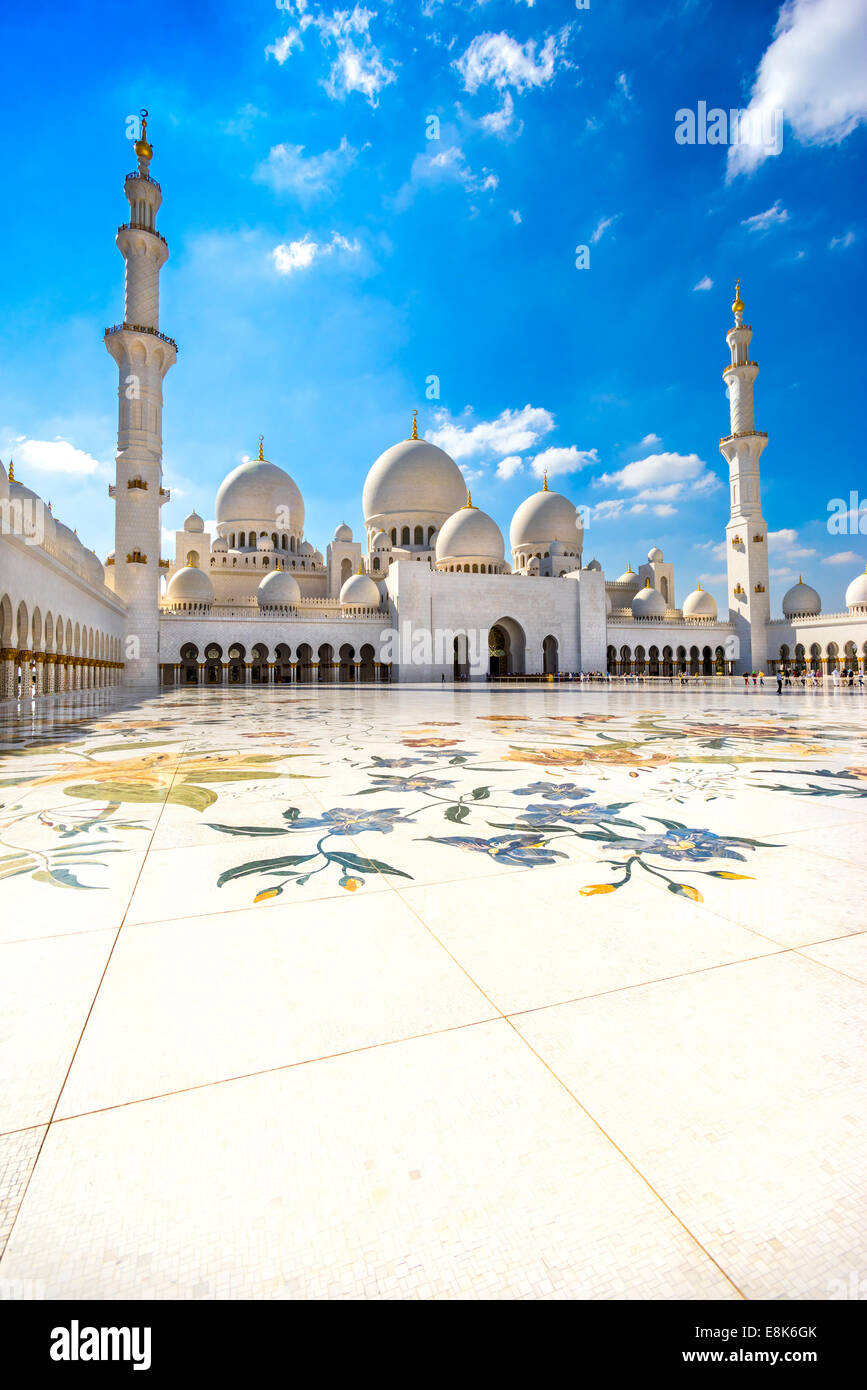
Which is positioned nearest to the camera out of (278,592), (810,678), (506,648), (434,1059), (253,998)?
(434,1059)

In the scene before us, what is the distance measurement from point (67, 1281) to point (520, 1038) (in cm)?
74

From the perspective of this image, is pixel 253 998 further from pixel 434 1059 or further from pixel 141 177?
pixel 141 177

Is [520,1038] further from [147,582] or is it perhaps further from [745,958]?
[147,582]

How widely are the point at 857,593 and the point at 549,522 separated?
15.6 m

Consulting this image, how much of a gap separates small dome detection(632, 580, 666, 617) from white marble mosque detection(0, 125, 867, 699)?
0.08 m

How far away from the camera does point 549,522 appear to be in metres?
36.2

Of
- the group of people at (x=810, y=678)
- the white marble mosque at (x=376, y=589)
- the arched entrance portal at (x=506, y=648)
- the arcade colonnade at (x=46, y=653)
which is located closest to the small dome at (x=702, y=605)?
the white marble mosque at (x=376, y=589)

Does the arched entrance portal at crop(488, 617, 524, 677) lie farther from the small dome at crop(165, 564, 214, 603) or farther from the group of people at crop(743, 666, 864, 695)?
the small dome at crop(165, 564, 214, 603)

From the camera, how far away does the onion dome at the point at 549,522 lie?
36.3m

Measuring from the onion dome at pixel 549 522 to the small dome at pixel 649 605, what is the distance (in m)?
4.46

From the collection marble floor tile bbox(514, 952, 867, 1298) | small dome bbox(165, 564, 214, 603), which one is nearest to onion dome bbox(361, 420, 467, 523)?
small dome bbox(165, 564, 214, 603)

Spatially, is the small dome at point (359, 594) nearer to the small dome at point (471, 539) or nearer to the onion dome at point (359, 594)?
the onion dome at point (359, 594)

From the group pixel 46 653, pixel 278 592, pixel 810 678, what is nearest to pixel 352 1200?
pixel 46 653
